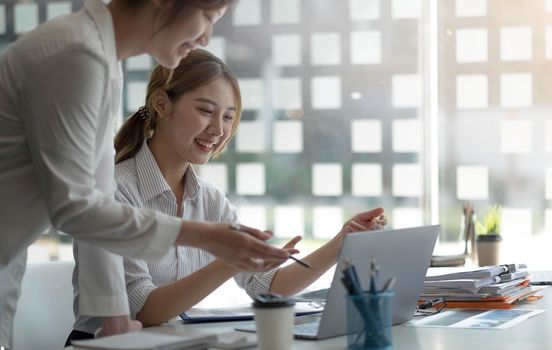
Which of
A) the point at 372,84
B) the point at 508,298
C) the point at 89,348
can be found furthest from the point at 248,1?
the point at 89,348

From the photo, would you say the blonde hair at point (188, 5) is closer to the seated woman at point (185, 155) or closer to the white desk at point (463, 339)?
the white desk at point (463, 339)

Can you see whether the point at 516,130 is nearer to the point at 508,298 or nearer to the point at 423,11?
the point at 423,11

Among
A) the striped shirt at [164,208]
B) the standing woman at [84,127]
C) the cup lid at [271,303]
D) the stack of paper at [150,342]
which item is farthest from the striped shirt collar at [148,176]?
the cup lid at [271,303]

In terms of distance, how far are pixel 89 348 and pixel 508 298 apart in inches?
41.0

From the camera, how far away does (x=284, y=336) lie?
1.36m

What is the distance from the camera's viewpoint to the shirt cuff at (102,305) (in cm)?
164

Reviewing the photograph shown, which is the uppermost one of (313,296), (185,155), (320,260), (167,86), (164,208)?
(167,86)

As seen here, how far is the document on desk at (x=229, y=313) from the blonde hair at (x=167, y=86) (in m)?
0.52

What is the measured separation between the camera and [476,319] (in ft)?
5.95

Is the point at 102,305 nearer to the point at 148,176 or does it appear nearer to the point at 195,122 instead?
the point at 148,176

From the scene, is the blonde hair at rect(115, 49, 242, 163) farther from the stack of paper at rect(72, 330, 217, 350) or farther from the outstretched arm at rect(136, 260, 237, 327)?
the stack of paper at rect(72, 330, 217, 350)

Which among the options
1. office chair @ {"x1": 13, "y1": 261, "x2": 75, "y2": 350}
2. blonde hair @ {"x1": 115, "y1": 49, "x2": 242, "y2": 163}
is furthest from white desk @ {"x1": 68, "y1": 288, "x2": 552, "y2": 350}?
blonde hair @ {"x1": 115, "y1": 49, "x2": 242, "y2": 163}

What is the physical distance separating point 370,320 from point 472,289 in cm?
70

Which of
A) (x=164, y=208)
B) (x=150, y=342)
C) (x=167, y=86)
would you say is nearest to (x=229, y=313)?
(x=164, y=208)
